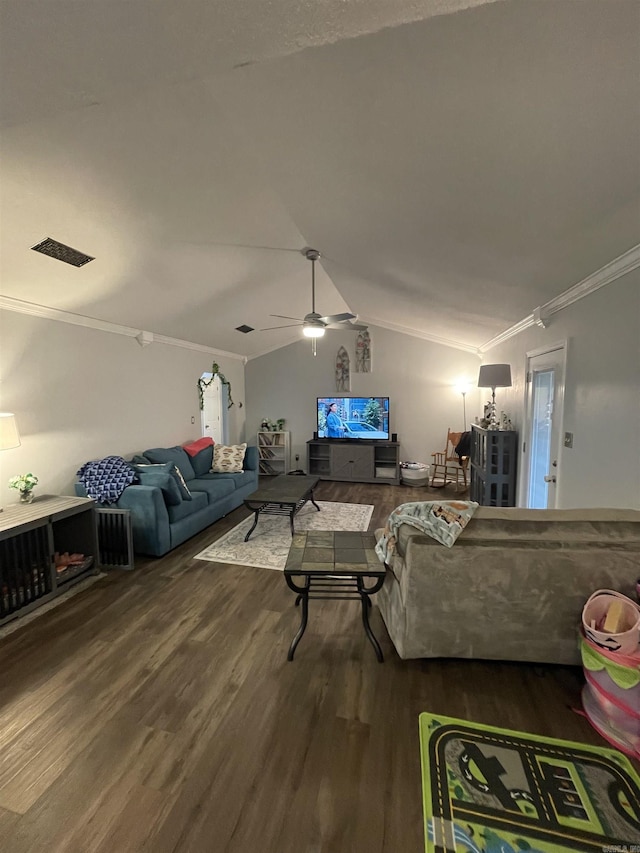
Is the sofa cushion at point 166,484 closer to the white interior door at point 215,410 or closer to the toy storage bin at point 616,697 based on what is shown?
the white interior door at point 215,410

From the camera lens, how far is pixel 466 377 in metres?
6.40

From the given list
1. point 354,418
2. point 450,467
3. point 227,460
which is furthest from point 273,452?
point 450,467

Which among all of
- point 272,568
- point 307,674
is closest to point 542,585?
point 307,674

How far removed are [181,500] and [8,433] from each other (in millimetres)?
1550

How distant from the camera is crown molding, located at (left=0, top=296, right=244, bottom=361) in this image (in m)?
3.10

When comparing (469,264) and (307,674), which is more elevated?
(469,264)

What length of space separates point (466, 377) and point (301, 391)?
310 cm

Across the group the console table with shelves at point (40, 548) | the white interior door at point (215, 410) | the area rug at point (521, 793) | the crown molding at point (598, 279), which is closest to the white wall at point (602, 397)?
the crown molding at point (598, 279)

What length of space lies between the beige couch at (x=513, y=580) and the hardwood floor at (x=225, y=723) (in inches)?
7.4

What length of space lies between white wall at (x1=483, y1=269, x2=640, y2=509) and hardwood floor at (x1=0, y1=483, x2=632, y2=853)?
1.18 m

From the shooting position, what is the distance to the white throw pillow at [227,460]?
17.5 feet

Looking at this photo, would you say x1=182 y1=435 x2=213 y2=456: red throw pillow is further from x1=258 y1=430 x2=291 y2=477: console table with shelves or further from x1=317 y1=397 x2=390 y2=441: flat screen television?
x1=317 y1=397 x2=390 y2=441: flat screen television

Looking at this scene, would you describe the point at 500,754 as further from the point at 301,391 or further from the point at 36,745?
the point at 301,391

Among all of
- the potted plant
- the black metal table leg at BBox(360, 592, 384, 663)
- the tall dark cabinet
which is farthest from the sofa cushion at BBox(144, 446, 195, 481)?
the tall dark cabinet
